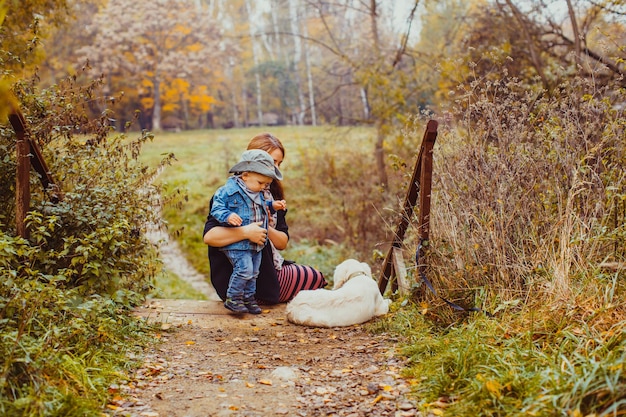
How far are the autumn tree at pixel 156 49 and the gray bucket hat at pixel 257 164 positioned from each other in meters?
26.2

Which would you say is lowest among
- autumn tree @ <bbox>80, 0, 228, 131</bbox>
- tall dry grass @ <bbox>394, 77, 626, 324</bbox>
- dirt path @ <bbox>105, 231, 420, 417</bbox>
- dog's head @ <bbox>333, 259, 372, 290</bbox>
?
dirt path @ <bbox>105, 231, 420, 417</bbox>

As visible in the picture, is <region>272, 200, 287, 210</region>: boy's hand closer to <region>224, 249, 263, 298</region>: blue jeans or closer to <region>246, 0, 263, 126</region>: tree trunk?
<region>224, 249, 263, 298</region>: blue jeans

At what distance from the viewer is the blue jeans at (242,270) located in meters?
5.59

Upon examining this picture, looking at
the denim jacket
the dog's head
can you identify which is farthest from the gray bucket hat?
the dog's head

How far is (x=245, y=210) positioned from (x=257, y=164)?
441 mm

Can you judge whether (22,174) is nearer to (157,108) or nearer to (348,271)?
(348,271)

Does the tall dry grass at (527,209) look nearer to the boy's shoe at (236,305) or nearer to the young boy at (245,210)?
the young boy at (245,210)

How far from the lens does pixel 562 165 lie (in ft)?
16.0

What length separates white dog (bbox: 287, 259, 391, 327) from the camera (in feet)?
17.3

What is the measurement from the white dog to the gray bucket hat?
109 centimetres

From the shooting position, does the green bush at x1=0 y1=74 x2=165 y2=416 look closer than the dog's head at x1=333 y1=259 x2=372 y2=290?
Yes

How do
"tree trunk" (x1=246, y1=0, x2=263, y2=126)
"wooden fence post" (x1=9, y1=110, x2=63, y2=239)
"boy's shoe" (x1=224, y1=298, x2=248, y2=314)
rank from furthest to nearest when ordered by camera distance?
"tree trunk" (x1=246, y1=0, x2=263, y2=126) → "boy's shoe" (x1=224, y1=298, x2=248, y2=314) → "wooden fence post" (x1=9, y1=110, x2=63, y2=239)

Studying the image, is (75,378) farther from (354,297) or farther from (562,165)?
(562,165)

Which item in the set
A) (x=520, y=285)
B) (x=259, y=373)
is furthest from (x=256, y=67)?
(x=259, y=373)
